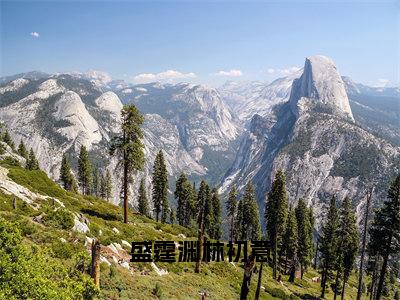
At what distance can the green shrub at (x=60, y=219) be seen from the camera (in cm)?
2812

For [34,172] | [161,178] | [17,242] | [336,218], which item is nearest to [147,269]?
[17,242]

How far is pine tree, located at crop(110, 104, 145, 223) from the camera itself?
43719 millimetres

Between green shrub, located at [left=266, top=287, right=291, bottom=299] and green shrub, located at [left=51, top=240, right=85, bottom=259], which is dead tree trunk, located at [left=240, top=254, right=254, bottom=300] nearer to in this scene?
green shrub, located at [left=51, top=240, right=85, bottom=259]

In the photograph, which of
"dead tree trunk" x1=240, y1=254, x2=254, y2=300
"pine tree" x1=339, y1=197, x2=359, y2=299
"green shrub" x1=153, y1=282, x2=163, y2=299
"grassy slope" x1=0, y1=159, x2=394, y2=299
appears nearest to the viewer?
"dead tree trunk" x1=240, y1=254, x2=254, y2=300

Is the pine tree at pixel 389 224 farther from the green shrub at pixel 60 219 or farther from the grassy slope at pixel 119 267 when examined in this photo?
the green shrub at pixel 60 219

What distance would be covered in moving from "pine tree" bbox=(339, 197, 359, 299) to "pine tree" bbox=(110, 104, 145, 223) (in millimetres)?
32694

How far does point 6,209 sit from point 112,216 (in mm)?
20520

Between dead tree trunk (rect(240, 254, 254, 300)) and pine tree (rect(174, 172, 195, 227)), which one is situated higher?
dead tree trunk (rect(240, 254, 254, 300))

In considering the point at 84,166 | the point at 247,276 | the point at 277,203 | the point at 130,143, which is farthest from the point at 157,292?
the point at 84,166

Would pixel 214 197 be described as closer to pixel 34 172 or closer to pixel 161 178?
pixel 161 178

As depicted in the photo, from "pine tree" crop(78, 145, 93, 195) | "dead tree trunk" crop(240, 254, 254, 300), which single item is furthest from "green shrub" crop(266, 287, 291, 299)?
"pine tree" crop(78, 145, 93, 195)

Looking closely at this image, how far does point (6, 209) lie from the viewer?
27.6 metres

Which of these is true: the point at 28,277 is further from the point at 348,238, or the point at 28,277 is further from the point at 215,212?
the point at 215,212

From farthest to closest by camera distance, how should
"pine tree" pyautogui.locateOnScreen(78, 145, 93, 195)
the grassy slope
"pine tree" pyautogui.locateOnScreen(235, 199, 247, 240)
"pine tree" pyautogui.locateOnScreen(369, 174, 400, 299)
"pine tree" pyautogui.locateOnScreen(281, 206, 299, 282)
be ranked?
"pine tree" pyautogui.locateOnScreen(78, 145, 93, 195), "pine tree" pyautogui.locateOnScreen(235, 199, 247, 240), "pine tree" pyautogui.locateOnScreen(281, 206, 299, 282), "pine tree" pyautogui.locateOnScreen(369, 174, 400, 299), the grassy slope
